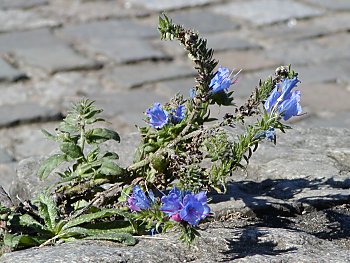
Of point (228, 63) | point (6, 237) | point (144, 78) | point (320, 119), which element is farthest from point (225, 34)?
point (6, 237)

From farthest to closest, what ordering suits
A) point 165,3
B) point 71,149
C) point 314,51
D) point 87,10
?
point 165,3 < point 87,10 < point 314,51 < point 71,149

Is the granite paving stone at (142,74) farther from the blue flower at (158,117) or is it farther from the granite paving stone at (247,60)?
the blue flower at (158,117)

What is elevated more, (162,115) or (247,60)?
(162,115)

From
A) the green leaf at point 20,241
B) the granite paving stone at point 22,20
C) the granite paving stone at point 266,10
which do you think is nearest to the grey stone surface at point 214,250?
the green leaf at point 20,241

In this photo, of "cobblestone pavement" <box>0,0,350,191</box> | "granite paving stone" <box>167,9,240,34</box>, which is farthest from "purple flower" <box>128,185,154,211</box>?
"granite paving stone" <box>167,9,240,34</box>

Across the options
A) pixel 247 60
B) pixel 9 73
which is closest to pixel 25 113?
pixel 9 73

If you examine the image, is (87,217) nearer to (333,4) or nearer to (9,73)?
(9,73)

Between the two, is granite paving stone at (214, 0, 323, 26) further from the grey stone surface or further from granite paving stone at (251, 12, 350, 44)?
the grey stone surface

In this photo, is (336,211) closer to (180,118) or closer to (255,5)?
(180,118)

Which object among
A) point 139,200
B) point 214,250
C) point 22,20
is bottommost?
point 214,250
